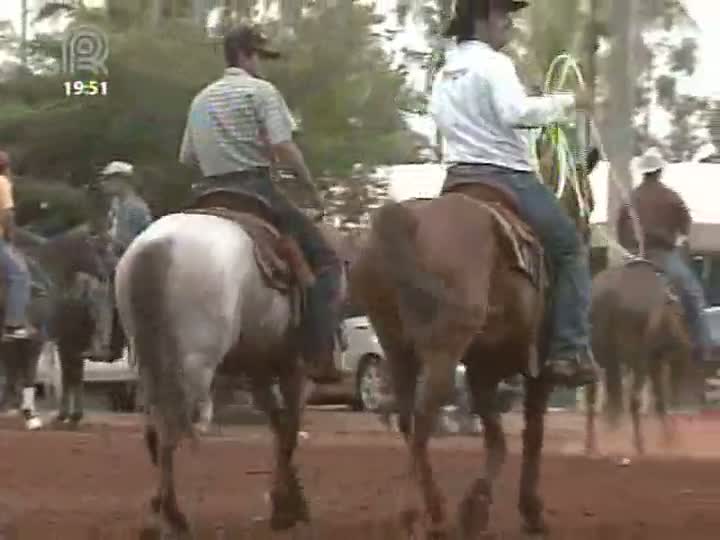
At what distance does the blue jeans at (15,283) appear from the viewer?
1600 centimetres

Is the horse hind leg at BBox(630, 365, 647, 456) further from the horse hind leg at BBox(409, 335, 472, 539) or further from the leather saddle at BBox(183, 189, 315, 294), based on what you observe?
the horse hind leg at BBox(409, 335, 472, 539)

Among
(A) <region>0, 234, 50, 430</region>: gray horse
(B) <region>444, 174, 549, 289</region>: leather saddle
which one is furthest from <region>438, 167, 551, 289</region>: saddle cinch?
(A) <region>0, 234, 50, 430</region>: gray horse

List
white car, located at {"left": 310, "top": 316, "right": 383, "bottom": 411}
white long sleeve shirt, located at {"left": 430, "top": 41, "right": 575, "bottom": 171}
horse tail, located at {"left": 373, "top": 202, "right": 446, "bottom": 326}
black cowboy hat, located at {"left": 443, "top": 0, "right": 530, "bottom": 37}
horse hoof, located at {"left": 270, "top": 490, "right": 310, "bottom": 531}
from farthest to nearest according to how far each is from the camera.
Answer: white car, located at {"left": 310, "top": 316, "right": 383, "bottom": 411} → horse hoof, located at {"left": 270, "top": 490, "right": 310, "bottom": 531} → black cowboy hat, located at {"left": 443, "top": 0, "right": 530, "bottom": 37} → white long sleeve shirt, located at {"left": 430, "top": 41, "right": 575, "bottom": 171} → horse tail, located at {"left": 373, "top": 202, "right": 446, "bottom": 326}

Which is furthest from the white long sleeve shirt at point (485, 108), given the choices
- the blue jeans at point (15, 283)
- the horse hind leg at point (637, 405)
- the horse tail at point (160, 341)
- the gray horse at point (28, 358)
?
the gray horse at point (28, 358)

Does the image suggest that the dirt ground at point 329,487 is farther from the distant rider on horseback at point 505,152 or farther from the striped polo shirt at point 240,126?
the striped polo shirt at point 240,126

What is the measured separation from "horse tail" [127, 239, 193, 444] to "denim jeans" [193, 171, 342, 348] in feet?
3.78

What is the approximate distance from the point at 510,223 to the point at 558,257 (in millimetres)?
484

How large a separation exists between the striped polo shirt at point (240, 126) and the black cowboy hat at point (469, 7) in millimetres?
1104

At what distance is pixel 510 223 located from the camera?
8320 mm

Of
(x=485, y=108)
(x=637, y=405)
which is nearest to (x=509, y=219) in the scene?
(x=485, y=108)

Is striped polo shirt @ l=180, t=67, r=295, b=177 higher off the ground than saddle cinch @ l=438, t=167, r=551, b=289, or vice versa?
striped polo shirt @ l=180, t=67, r=295, b=177

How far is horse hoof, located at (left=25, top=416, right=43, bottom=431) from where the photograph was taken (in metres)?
18.5

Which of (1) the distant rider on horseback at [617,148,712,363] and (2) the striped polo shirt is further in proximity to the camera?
(1) the distant rider on horseback at [617,148,712,363]

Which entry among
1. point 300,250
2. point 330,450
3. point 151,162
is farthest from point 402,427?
point 151,162
